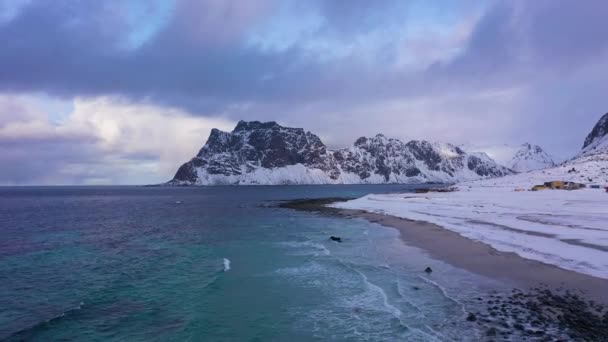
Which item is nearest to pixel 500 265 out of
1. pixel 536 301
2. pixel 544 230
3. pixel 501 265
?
pixel 501 265

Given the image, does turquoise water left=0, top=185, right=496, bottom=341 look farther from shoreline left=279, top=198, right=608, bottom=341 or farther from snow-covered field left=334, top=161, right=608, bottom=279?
snow-covered field left=334, top=161, right=608, bottom=279

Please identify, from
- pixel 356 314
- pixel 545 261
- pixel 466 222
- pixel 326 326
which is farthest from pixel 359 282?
pixel 466 222

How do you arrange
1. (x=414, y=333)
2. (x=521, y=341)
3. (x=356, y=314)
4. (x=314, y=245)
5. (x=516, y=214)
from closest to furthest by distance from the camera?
1. (x=521, y=341)
2. (x=414, y=333)
3. (x=356, y=314)
4. (x=314, y=245)
5. (x=516, y=214)

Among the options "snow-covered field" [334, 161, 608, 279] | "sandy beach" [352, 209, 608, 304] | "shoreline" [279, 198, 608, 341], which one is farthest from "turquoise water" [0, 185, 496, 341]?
"snow-covered field" [334, 161, 608, 279]

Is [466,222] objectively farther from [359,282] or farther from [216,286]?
[216,286]

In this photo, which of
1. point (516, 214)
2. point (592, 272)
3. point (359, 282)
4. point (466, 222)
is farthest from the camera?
point (516, 214)

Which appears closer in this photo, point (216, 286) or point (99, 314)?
point (99, 314)

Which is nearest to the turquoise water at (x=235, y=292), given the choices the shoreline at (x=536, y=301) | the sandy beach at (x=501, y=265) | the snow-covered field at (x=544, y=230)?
the shoreline at (x=536, y=301)

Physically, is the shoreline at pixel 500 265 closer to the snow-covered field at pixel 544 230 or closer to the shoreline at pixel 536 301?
the shoreline at pixel 536 301

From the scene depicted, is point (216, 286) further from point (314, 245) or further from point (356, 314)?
point (314, 245)
